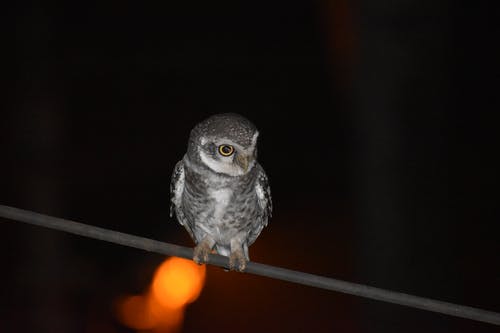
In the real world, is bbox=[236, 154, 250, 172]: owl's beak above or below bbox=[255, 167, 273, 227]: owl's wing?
above

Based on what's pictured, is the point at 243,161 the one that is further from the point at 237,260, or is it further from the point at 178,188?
the point at 178,188

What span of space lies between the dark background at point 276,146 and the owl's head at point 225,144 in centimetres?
202

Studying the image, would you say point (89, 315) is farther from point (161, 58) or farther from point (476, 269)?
point (161, 58)

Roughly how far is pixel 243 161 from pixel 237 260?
1.56ft

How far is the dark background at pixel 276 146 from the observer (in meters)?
4.84

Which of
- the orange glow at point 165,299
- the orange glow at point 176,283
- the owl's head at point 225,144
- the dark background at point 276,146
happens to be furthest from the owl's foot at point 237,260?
the orange glow at point 176,283

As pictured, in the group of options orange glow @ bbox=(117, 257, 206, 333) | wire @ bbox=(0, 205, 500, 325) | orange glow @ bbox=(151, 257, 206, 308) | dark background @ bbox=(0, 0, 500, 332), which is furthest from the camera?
orange glow @ bbox=(151, 257, 206, 308)

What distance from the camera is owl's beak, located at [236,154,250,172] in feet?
10.1

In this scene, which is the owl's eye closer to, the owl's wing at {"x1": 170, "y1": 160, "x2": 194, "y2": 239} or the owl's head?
the owl's head

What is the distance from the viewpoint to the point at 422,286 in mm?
4816

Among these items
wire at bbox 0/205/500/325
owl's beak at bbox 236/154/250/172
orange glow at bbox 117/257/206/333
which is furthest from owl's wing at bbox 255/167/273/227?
orange glow at bbox 117/257/206/333

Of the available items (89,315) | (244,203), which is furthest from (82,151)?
(244,203)

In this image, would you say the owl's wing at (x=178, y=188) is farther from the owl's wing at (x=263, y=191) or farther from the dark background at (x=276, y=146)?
the dark background at (x=276, y=146)

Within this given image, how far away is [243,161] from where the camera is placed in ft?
10.1
